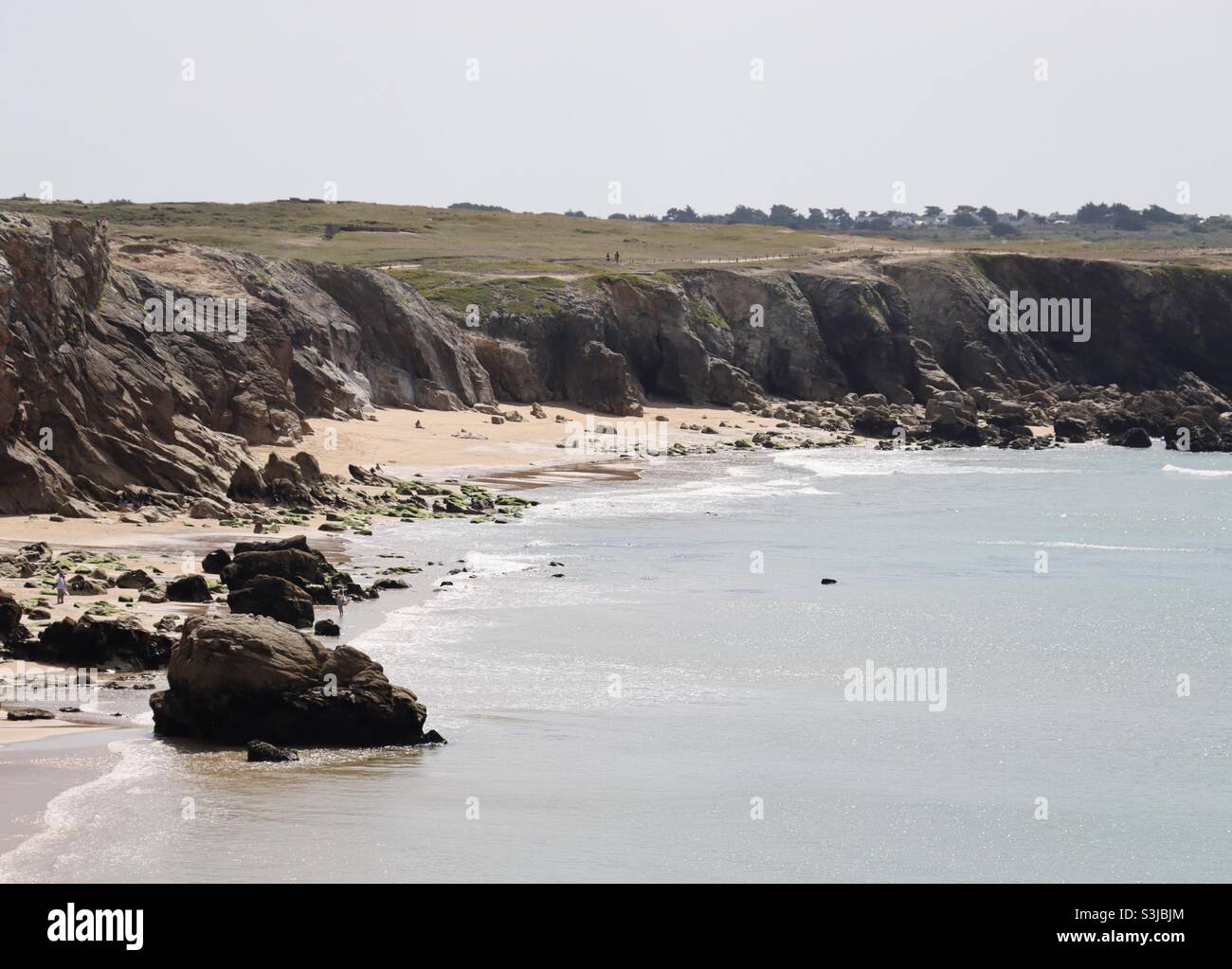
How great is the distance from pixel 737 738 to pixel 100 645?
9.54 metres

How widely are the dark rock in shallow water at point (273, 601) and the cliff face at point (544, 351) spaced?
1194 cm

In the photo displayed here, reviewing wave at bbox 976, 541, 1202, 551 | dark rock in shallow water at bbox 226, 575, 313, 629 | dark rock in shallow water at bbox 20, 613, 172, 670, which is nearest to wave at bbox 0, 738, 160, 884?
dark rock in shallow water at bbox 20, 613, 172, 670

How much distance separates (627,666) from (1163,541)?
27.6 metres

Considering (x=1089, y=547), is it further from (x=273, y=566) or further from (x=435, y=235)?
(x=435, y=235)

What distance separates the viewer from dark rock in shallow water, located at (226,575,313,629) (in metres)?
26.8

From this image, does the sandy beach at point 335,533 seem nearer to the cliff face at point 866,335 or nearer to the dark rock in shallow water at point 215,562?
the dark rock in shallow water at point 215,562

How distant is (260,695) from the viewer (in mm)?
19875

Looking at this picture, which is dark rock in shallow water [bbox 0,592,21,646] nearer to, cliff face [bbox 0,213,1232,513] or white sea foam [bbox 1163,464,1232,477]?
cliff face [bbox 0,213,1232,513]

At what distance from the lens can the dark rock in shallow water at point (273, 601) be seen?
26.8 metres

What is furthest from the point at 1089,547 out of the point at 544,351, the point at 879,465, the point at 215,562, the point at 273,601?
the point at 544,351

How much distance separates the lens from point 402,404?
6875cm

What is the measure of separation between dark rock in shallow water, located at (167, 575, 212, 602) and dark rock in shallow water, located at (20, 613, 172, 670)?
399cm
